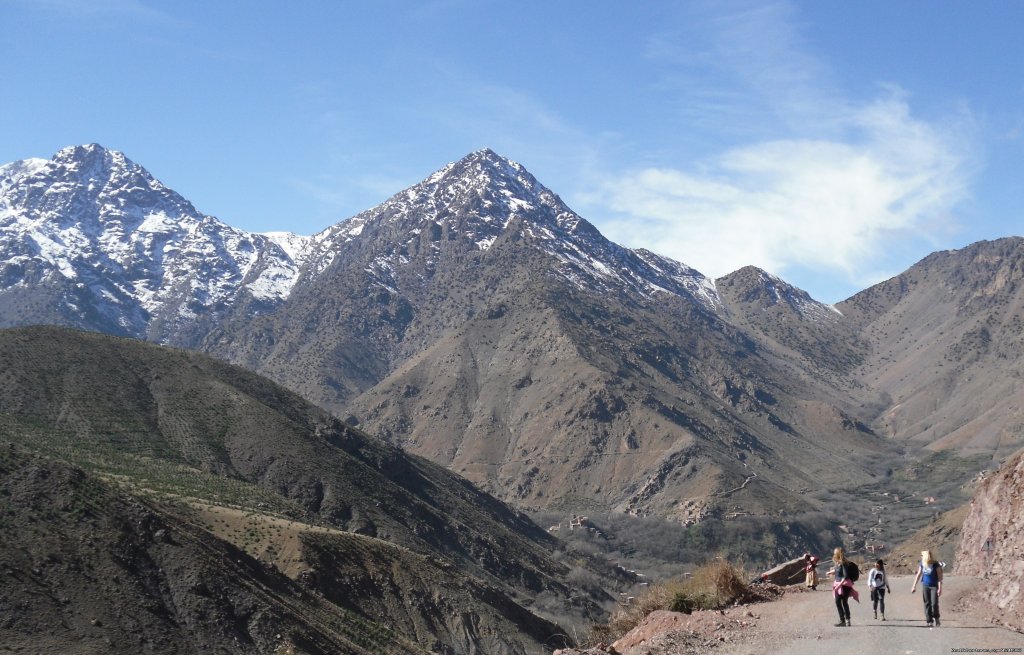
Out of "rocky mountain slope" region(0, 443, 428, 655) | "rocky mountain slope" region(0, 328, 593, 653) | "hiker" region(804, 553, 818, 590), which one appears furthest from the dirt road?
"rocky mountain slope" region(0, 328, 593, 653)

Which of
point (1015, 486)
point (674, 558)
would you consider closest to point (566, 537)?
point (674, 558)

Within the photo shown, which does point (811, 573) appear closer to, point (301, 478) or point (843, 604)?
point (843, 604)

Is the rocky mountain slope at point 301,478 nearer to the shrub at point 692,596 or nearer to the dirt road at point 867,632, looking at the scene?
the shrub at point 692,596

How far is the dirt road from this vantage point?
17761mm

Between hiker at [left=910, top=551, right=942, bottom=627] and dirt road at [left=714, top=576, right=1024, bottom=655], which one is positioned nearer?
dirt road at [left=714, top=576, right=1024, bottom=655]

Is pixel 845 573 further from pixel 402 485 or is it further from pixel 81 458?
pixel 402 485

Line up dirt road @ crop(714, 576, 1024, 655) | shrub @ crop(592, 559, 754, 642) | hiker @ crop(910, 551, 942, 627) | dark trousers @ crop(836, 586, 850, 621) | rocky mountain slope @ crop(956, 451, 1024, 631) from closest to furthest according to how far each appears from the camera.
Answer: dirt road @ crop(714, 576, 1024, 655), dark trousers @ crop(836, 586, 850, 621), hiker @ crop(910, 551, 942, 627), rocky mountain slope @ crop(956, 451, 1024, 631), shrub @ crop(592, 559, 754, 642)

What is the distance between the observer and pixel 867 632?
19.3 metres

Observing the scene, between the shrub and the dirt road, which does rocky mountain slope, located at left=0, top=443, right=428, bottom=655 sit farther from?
the dirt road

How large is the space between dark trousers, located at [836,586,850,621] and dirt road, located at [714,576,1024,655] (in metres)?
0.27

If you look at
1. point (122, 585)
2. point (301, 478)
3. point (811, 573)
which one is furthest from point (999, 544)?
point (301, 478)

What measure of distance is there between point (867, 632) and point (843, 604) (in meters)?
0.80

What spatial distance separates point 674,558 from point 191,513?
119m

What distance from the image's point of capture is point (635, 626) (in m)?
22.1
